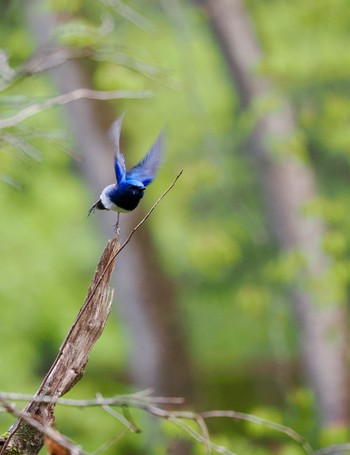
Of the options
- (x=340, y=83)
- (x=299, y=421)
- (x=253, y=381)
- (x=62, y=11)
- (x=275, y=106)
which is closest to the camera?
(x=62, y=11)

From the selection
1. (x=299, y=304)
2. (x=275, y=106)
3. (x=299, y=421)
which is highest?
(x=275, y=106)

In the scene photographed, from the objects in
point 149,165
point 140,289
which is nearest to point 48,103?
point 149,165

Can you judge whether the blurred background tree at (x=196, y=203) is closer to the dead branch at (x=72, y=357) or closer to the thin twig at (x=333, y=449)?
the dead branch at (x=72, y=357)

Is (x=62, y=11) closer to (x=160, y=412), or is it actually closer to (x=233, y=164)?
(x=160, y=412)

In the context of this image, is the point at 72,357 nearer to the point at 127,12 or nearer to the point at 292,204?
the point at 127,12

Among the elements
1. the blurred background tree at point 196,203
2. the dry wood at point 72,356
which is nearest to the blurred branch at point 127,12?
the blurred background tree at point 196,203

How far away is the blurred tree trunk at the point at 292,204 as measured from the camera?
7793mm

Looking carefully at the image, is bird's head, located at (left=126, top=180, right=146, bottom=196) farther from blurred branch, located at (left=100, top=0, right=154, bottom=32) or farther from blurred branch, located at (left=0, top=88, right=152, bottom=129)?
blurred branch, located at (left=100, top=0, right=154, bottom=32)

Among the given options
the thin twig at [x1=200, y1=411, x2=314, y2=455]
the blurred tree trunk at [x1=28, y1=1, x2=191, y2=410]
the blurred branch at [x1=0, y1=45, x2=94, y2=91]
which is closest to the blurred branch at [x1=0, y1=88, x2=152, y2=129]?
the blurred branch at [x1=0, y1=45, x2=94, y2=91]

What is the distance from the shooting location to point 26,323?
33.5ft

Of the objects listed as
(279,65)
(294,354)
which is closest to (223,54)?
(279,65)

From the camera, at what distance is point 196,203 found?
1124 cm

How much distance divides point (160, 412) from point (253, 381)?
40.8 ft

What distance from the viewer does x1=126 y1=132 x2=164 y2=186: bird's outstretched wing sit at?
2.96m
